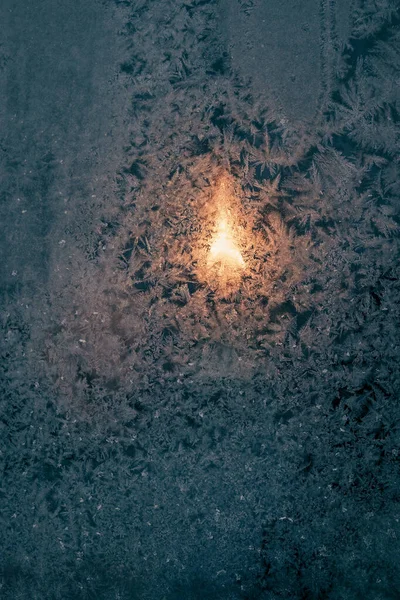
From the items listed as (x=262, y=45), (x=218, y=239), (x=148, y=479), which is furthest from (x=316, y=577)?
(x=262, y=45)

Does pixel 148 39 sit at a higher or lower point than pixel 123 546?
higher

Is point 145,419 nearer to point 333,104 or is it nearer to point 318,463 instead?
point 318,463

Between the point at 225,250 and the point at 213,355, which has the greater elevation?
the point at 225,250
